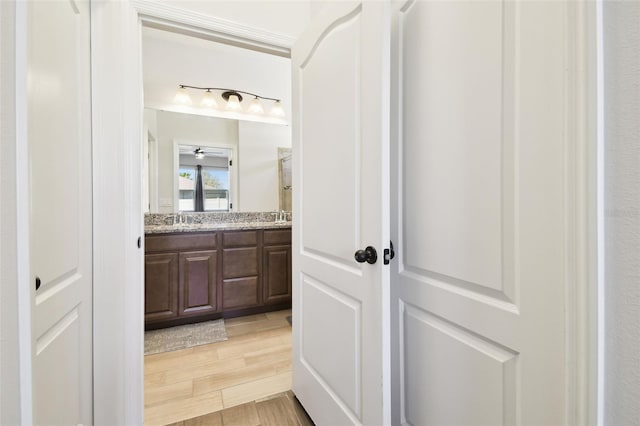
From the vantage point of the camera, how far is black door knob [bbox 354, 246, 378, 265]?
2.93 feet

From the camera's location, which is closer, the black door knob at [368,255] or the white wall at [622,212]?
the white wall at [622,212]

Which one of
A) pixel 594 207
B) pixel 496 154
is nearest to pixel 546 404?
pixel 594 207

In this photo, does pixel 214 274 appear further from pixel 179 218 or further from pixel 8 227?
pixel 8 227

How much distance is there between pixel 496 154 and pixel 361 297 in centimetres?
61

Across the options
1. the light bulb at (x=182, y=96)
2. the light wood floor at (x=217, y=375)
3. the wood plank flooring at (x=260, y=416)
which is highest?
the light bulb at (x=182, y=96)

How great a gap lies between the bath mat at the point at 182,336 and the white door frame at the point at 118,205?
887mm

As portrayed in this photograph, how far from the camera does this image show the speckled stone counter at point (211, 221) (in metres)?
2.45

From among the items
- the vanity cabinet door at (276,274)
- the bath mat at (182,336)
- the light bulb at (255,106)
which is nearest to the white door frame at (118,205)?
the bath mat at (182,336)

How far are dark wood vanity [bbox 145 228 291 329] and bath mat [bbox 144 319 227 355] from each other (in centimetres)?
7

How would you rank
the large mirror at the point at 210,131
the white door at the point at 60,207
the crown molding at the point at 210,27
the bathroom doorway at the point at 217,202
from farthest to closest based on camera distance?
the large mirror at the point at 210,131, the bathroom doorway at the point at 217,202, the crown molding at the point at 210,27, the white door at the point at 60,207

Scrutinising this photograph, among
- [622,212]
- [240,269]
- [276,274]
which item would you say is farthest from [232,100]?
[622,212]

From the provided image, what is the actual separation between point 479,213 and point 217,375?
5.91ft

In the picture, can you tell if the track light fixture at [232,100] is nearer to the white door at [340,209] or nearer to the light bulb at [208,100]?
the light bulb at [208,100]

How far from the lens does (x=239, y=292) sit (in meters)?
2.55
